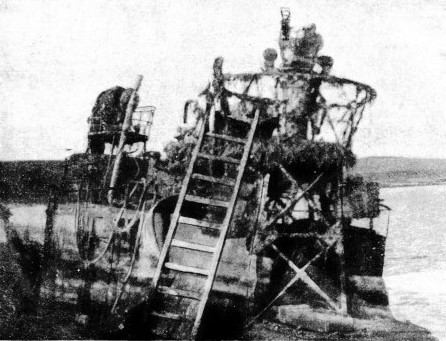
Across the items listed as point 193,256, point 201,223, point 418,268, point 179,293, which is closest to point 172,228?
point 201,223

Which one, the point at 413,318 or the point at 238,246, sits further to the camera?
the point at 413,318

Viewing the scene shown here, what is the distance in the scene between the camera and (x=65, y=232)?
14.9 metres

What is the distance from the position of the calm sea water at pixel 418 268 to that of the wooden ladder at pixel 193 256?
27.2 ft

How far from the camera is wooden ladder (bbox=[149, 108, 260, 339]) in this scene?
6.21 meters

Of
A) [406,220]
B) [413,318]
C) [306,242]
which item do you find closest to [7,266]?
[306,242]

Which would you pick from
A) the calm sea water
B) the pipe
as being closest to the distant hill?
the calm sea water

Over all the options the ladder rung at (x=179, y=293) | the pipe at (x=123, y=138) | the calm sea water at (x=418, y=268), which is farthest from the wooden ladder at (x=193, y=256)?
the calm sea water at (x=418, y=268)

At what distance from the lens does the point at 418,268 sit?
3241cm

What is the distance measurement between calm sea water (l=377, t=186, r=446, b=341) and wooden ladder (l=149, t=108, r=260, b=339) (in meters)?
8.28

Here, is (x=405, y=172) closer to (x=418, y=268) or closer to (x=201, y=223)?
(x=201, y=223)

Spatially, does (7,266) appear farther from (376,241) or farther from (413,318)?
(413,318)

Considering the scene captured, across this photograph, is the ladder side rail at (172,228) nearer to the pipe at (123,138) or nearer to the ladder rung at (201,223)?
the ladder rung at (201,223)

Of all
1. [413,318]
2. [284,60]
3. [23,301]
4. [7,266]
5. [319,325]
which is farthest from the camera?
[413,318]

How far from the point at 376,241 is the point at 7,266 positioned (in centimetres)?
1513
